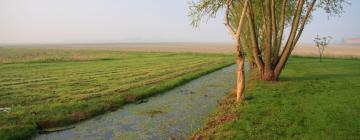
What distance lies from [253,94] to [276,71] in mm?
7256

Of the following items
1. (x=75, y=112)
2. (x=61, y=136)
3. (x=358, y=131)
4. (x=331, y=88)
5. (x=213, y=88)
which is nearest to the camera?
(x=358, y=131)

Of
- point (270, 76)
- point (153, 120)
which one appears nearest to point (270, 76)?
point (270, 76)

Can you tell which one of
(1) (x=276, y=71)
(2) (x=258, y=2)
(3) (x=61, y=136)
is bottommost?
(3) (x=61, y=136)

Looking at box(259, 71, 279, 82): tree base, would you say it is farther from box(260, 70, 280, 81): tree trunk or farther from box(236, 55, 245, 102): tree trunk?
box(236, 55, 245, 102): tree trunk

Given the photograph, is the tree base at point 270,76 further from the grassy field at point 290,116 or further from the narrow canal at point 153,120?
the narrow canal at point 153,120

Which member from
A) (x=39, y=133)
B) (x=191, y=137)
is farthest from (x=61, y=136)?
(x=191, y=137)

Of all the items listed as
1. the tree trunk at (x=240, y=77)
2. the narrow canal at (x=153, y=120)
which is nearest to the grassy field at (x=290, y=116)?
the tree trunk at (x=240, y=77)

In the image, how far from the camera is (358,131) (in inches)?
494

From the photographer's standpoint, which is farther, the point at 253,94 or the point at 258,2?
the point at 258,2

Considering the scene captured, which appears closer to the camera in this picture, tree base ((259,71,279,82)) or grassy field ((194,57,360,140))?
grassy field ((194,57,360,140))

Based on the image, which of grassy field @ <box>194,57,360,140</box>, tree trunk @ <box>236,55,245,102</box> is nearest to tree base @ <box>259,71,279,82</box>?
grassy field @ <box>194,57,360,140</box>


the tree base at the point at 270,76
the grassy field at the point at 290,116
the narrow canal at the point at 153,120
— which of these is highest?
the tree base at the point at 270,76

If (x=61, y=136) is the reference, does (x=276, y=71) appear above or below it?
above

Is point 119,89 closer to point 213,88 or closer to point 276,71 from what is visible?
point 213,88
